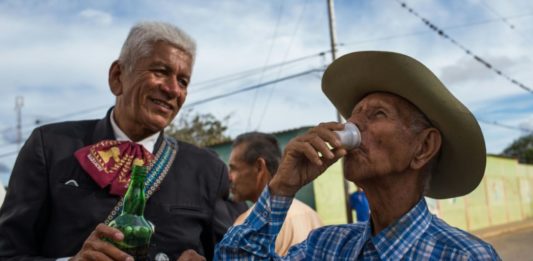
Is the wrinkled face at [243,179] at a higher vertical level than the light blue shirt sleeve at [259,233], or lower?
lower

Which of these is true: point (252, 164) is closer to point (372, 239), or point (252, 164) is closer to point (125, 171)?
point (125, 171)

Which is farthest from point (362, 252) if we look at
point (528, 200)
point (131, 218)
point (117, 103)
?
point (528, 200)

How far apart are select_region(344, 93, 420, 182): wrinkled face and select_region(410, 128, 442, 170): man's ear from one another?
28mm

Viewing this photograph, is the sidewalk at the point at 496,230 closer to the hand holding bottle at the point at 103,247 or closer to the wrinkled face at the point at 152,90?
the wrinkled face at the point at 152,90

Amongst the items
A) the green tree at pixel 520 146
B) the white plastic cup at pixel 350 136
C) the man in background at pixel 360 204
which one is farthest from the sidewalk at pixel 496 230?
the green tree at pixel 520 146

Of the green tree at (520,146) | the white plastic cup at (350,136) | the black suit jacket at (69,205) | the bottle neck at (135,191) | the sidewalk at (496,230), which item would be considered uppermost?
the white plastic cup at (350,136)

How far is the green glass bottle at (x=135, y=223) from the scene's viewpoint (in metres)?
1.52

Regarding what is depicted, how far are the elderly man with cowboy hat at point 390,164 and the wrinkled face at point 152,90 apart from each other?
2.30 feet

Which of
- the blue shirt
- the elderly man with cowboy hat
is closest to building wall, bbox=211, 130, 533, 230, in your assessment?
the blue shirt

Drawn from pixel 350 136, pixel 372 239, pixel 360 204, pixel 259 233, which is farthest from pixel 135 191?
pixel 360 204

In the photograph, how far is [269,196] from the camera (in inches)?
70.3

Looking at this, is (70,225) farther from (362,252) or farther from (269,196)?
(362,252)

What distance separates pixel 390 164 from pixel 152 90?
41.1 inches

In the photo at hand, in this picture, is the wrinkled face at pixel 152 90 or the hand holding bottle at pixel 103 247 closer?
the hand holding bottle at pixel 103 247
